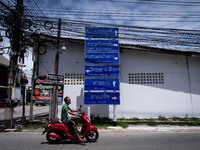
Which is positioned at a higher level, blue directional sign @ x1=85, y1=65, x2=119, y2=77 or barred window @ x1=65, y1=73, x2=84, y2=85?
blue directional sign @ x1=85, y1=65, x2=119, y2=77

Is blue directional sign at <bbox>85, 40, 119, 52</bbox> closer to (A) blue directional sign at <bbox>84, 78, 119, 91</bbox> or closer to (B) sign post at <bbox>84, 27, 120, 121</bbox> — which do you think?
(B) sign post at <bbox>84, 27, 120, 121</bbox>

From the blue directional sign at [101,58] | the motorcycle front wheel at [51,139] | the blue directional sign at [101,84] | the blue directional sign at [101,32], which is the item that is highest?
the blue directional sign at [101,32]

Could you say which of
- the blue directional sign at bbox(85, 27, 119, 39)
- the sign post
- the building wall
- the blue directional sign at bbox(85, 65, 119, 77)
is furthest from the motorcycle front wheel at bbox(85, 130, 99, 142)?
the blue directional sign at bbox(85, 27, 119, 39)

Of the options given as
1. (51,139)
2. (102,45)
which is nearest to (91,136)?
(51,139)

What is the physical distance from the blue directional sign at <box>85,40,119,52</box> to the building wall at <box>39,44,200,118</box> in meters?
1.50

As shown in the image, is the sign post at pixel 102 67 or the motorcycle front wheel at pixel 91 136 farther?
the sign post at pixel 102 67

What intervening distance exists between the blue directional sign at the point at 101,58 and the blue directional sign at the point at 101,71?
319 mm

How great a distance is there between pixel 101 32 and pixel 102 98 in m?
4.22

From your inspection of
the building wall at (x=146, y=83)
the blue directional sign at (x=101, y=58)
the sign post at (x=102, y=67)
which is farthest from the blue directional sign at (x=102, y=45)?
the building wall at (x=146, y=83)

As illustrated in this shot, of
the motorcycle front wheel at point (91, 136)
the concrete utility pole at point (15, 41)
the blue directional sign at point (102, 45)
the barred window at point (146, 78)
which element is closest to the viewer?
the motorcycle front wheel at point (91, 136)

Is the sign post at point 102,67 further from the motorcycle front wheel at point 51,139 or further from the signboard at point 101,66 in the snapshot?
the motorcycle front wheel at point 51,139

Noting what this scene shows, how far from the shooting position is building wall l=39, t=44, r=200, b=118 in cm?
934

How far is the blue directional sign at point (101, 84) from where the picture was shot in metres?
8.35

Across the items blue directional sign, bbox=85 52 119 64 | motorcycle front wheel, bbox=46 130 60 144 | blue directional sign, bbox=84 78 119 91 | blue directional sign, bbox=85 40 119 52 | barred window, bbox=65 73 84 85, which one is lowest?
motorcycle front wheel, bbox=46 130 60 144
